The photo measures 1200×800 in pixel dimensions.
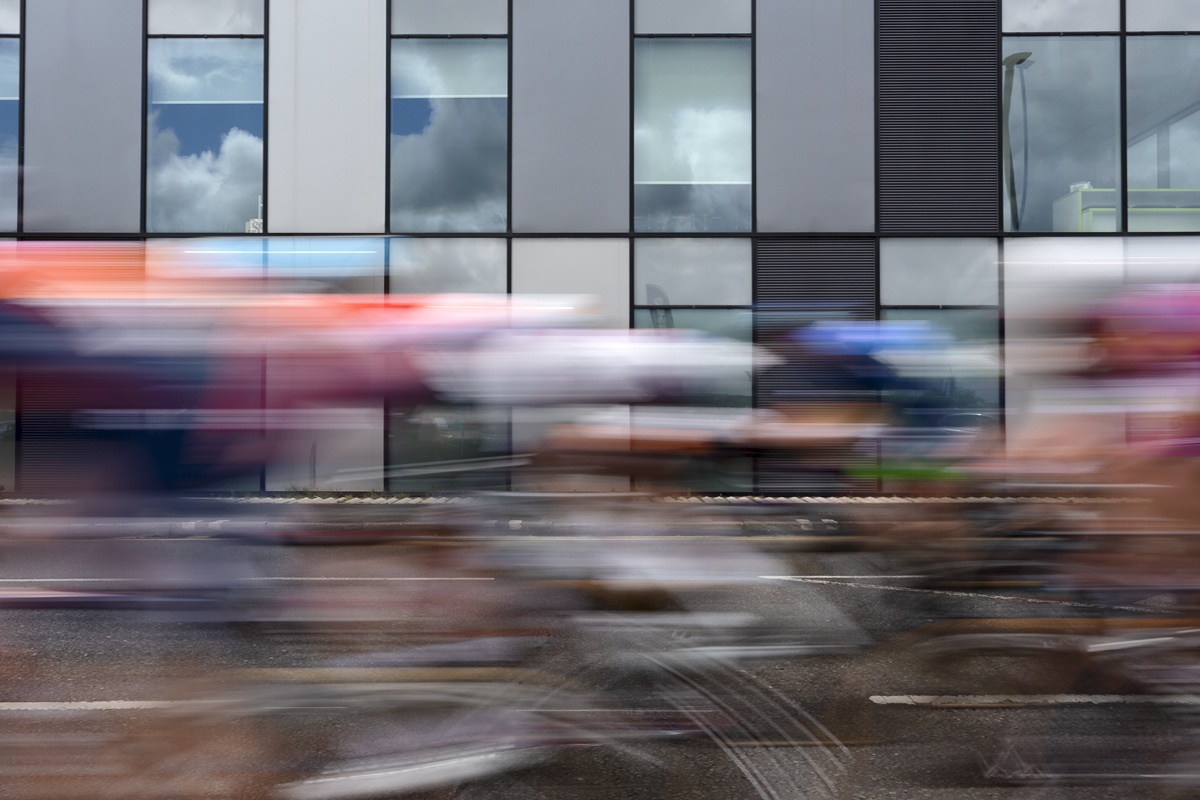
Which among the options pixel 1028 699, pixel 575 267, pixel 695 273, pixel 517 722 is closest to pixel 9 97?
pixel 575 267

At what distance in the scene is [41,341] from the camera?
2512 mm

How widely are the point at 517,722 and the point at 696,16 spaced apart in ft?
35.6

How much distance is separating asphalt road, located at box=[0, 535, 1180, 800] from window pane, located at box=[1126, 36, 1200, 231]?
10.5 m

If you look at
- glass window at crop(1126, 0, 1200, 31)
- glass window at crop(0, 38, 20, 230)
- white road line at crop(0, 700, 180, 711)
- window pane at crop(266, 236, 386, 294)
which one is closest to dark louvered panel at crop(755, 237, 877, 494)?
window pane at crop(266, 236, 386, 294)

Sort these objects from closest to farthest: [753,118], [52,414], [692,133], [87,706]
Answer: [52,414]
[87,706]
[753,118]
[692,133]

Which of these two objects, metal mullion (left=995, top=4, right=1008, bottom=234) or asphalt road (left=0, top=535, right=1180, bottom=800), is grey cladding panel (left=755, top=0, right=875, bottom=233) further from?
asphalt road (left=0, top=535, right=1180, bottom=800)

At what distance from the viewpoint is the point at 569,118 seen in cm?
1120

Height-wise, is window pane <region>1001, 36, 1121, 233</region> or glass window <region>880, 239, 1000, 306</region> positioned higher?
window pane <region>1001, 36, 1121, 233</region>

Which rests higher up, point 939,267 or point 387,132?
point 387,132

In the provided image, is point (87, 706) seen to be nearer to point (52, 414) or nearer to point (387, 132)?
point (52, 414)

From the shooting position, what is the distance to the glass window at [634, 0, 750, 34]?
11391 millimetres

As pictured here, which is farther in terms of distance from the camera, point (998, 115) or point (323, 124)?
point (998, 115)

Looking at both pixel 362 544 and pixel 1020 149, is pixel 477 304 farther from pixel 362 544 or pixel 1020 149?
pixel 1020 149

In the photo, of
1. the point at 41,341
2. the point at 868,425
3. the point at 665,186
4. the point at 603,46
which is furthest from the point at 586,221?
the point at 41,341
